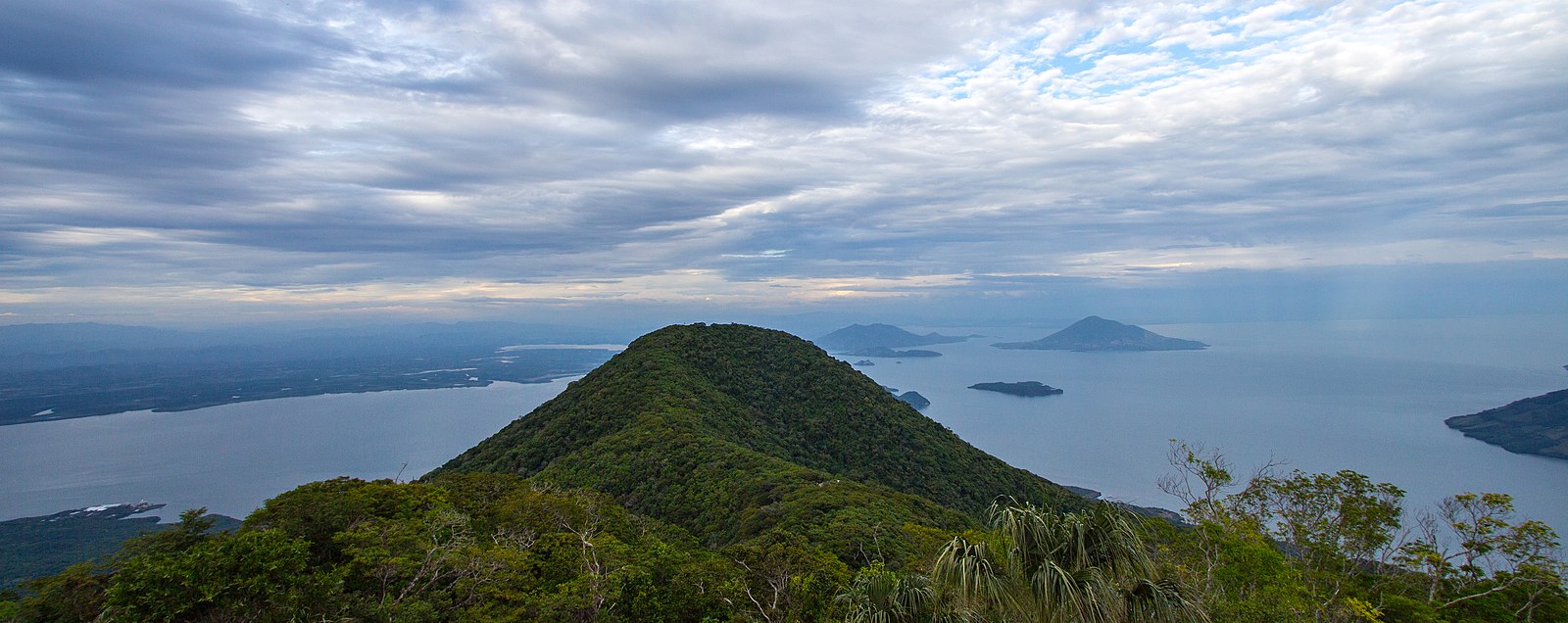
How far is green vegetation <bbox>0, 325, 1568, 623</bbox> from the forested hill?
391 millimetres

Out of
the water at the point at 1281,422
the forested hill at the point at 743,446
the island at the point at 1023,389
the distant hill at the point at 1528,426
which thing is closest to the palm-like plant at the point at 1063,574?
the forested hill at the point at 743,446

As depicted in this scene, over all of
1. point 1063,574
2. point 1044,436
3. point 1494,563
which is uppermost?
point 1063,574

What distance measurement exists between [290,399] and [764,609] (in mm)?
190745

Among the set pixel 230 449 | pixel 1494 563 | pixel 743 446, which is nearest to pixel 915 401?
pixel 743 446

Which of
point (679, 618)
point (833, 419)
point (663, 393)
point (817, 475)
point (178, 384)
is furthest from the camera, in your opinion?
point (178, 384)

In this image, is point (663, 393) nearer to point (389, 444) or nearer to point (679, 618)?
point (679, 618)

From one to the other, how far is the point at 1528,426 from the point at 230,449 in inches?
8002

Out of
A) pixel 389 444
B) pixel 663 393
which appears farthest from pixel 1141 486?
pixel 389 444

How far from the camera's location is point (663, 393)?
48031 mm

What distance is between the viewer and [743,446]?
43.7 meters

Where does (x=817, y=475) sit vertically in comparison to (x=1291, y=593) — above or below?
below

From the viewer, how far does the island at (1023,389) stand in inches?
6491

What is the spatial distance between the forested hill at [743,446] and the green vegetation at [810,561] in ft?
1.28

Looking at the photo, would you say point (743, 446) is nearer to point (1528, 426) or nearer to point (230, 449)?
point (230, 449)
